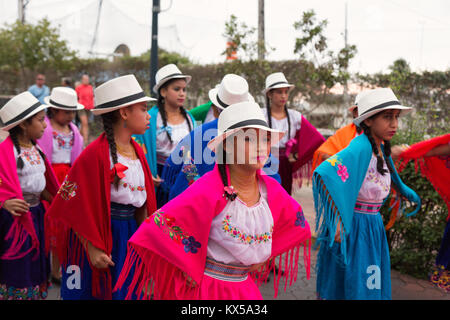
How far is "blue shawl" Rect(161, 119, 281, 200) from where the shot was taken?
149 inches

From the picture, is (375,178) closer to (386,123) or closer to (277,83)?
(386,123)

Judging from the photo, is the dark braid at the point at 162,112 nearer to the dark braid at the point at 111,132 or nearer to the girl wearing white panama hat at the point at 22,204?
the girl wearing white panama hat at the point at 22,204

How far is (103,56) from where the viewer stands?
19484 mm

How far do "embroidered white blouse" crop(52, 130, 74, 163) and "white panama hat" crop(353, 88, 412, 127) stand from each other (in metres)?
3.45

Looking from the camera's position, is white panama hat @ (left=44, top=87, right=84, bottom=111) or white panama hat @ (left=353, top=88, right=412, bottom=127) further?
white panama hat @ (left=44, top=87, right=84, bottom=111)

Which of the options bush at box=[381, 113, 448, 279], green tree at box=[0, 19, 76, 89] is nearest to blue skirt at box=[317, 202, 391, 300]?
bush at box=[381, 113, 448, 279]

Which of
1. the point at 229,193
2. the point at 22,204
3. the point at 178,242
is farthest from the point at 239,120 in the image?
the point at 22,204

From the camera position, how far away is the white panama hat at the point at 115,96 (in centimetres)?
334

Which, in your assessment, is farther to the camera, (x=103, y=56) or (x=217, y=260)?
(x=103, y=56)

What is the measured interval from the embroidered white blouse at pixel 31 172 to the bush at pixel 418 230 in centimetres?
375

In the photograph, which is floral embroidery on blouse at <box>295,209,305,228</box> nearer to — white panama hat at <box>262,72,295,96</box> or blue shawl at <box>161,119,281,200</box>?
blue shawl at <box>161,119,281,200</box>

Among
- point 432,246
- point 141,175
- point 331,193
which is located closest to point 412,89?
point 432,246
